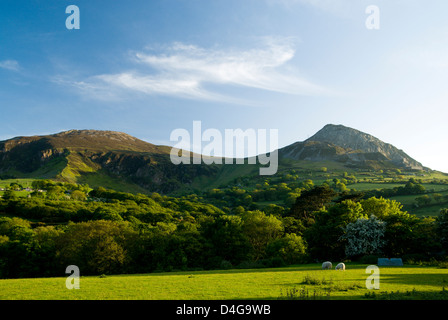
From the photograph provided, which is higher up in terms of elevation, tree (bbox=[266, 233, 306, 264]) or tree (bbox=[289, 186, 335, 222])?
tree (bbox=[289, 186, 335, 222])

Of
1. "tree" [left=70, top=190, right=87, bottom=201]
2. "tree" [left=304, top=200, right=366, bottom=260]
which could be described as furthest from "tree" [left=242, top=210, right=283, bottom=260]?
"tree" [left=70, top=190, right=87, bottom=201]

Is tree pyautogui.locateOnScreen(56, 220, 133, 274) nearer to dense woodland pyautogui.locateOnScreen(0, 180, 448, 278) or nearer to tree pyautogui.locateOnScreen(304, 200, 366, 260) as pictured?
dense woodland pyautogui.locateOnScreen(0, 180, 448, 278)

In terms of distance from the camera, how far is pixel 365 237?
5944cm

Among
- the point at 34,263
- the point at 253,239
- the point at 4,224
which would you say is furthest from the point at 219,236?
the point at 4,224

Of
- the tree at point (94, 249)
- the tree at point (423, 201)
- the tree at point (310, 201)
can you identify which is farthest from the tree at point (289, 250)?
the tree at point (423, 201)

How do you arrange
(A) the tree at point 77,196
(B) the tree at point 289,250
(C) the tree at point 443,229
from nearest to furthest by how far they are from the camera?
(C) the tree at point 443,229 → (B) the tree at point 289,250 → (A) the tree at point 77,196

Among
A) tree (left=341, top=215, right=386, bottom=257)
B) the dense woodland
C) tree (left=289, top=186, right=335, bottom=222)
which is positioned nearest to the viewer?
the dense woodland

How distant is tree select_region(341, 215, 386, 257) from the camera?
59281 millimetres

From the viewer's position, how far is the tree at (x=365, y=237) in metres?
59.3

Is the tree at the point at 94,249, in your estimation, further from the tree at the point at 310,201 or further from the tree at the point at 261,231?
the tree at the point at 310,201

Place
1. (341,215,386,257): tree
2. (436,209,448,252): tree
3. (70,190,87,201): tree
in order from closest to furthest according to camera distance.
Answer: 1. (436,209,448,252): tree
2. (341,215,386,257): tree
3. (70,190,87,201): tree

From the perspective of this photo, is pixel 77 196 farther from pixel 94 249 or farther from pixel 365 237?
pixel 365 237
